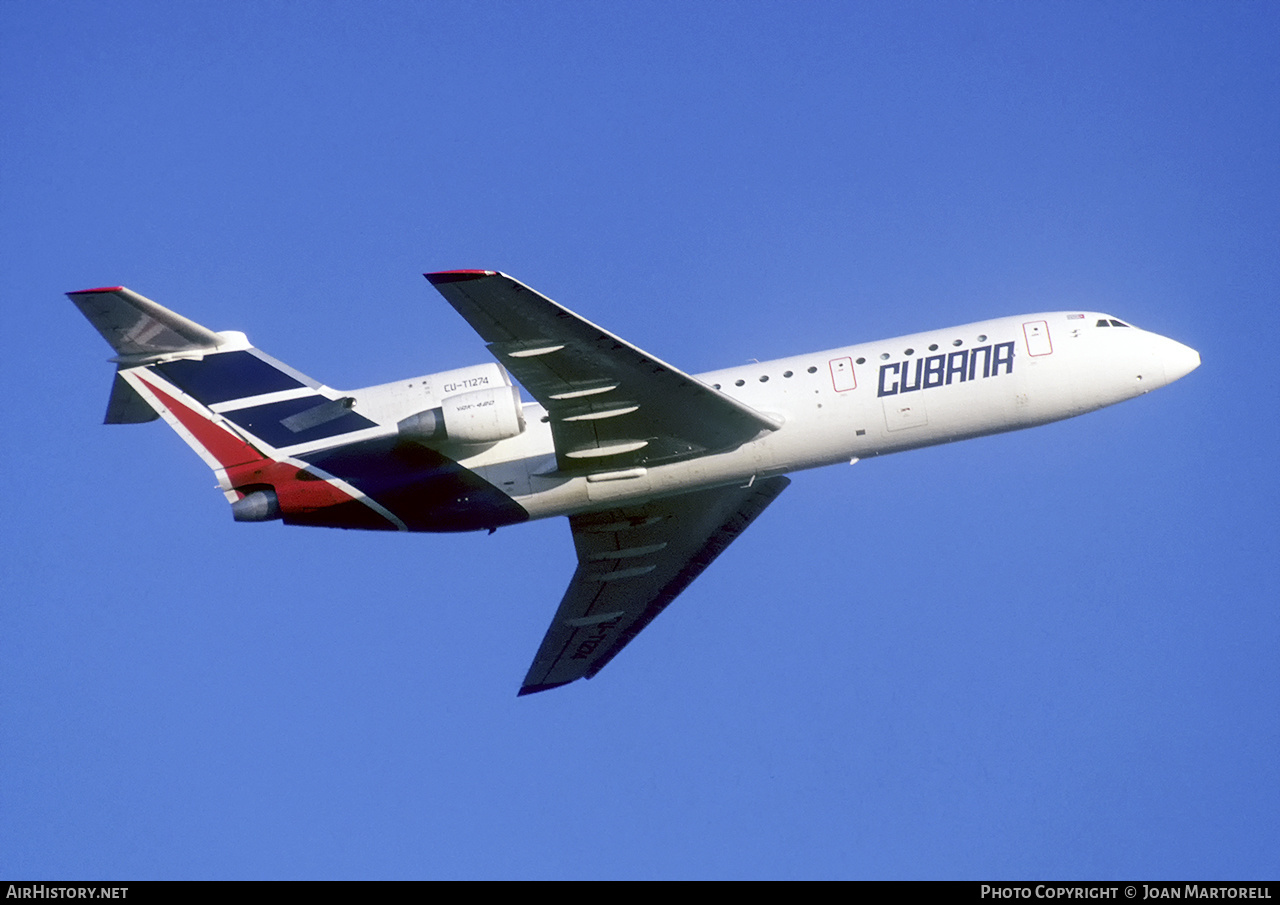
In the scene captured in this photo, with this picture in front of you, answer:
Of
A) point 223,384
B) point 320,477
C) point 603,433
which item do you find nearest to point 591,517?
point 603,433

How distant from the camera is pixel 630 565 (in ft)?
131

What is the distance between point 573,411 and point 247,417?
8150mm

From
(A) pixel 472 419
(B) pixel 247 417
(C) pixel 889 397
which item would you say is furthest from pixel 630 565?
(B) pixel 247 417

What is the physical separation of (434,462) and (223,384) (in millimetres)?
5627

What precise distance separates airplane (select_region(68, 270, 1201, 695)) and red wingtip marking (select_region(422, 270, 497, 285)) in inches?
128

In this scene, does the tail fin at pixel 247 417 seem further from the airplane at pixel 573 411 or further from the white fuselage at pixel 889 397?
the white fuselage at pixel 889 397

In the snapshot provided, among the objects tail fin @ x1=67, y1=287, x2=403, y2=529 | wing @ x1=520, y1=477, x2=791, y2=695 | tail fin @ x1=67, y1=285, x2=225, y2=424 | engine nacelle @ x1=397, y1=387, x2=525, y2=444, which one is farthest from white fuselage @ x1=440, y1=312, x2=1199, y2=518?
tail fin @ x1=67, y1=285, x2=225, y2=424

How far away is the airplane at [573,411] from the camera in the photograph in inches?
1282

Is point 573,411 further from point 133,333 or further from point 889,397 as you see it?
point 133,333

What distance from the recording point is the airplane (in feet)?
107

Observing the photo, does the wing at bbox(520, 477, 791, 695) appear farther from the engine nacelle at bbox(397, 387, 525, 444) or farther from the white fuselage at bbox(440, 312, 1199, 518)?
the engine nacelle at bbox(397, 387, 525, 444)

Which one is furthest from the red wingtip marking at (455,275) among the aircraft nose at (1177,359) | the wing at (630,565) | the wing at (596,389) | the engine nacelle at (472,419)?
the aircraft nose at (1177,359)

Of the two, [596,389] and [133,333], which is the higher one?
[133,333]
